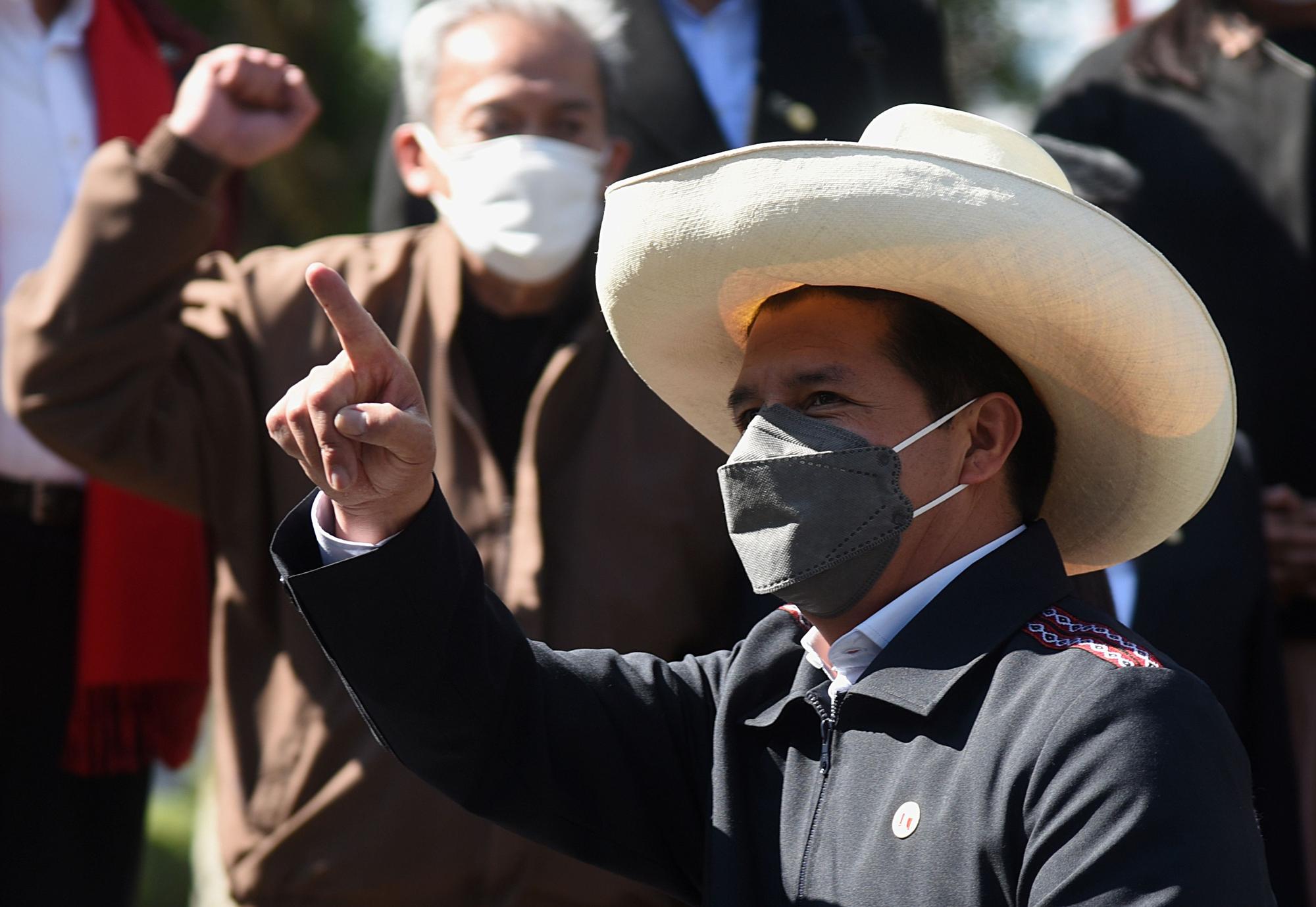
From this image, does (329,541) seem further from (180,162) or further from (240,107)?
(240,107)

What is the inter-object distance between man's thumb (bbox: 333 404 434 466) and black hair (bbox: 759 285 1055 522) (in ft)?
2.12

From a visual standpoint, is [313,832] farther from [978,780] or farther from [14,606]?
[978,780]

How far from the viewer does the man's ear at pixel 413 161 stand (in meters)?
4.16

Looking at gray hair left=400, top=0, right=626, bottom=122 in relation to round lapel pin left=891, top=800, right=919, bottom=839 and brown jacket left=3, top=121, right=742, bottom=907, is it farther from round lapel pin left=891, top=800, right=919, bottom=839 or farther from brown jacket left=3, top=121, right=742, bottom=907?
round lapel pin left=891, top=800, right=919, bottom=839

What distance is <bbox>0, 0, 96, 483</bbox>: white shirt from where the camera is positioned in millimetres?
4051

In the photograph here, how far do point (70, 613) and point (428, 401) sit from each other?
3.39 feet

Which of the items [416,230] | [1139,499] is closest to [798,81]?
[416,230]

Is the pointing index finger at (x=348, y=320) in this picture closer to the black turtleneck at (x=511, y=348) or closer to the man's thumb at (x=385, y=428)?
the man's thumb at (x=385, y=428)

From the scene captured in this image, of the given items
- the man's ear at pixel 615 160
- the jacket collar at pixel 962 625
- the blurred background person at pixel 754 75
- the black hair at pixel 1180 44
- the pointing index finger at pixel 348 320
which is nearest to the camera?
the pointing index finger at pixel 348 320

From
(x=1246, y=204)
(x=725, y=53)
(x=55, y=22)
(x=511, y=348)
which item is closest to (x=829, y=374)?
(x=511, y=348)

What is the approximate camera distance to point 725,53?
4719 millimetres

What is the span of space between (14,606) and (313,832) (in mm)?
973

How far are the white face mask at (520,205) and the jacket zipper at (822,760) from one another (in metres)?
1.81

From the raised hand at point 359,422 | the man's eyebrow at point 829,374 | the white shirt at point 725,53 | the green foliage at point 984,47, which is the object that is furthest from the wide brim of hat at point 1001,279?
the green foliage at point 984,47
